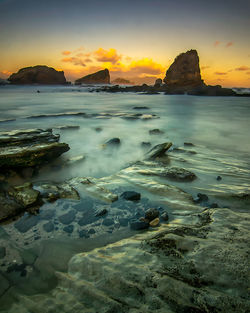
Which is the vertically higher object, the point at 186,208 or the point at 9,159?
the point at 9,159

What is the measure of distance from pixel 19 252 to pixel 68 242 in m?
0.53

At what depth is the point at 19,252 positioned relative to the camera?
7.06 ft

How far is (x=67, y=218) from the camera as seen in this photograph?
2740 mm

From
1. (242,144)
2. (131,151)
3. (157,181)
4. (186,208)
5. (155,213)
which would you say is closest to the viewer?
(155,213)

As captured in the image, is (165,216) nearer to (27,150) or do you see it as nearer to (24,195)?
(24,195)

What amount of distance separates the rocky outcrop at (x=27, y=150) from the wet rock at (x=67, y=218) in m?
1.91

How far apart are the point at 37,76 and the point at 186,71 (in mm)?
83188

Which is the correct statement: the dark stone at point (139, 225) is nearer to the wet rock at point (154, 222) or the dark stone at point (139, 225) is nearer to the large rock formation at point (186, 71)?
the wet rock at point (154, 222)

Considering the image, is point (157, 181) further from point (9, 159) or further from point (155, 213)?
point (9, 159)

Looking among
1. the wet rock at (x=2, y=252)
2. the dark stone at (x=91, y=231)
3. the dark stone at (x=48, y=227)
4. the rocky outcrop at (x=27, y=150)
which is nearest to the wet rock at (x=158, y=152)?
the rocky outcrop at (x=27, y=150)

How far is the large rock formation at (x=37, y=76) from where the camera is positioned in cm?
10106

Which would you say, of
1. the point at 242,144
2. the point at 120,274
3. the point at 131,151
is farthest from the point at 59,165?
the point at 242,144

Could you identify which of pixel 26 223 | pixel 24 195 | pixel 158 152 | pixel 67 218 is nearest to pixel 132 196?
pixel 67 218

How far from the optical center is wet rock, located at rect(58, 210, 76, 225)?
8.80 ft
